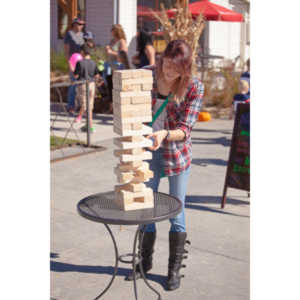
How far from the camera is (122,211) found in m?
3.53

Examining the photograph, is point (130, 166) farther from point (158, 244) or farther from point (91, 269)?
point (158, 244)

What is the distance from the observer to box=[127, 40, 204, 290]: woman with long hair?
389 centimetres

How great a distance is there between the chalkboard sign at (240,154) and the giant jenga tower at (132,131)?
270 centimetres

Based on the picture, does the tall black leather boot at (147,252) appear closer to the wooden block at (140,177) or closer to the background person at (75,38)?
the wooden block at (140,177)

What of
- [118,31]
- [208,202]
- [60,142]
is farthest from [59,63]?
[208,202]

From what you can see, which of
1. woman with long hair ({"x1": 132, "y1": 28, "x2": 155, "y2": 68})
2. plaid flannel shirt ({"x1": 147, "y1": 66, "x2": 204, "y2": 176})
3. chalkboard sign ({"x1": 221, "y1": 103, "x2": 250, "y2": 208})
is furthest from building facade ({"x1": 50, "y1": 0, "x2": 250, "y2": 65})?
plaid flannel shirt ({"x1": 147, "y1": 66, "x2": 204, "y2": 176})

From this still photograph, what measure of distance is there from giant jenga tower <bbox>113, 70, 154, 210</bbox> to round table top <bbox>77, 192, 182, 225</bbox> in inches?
2.6
